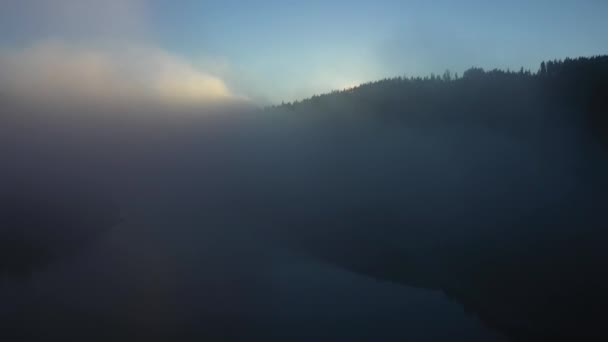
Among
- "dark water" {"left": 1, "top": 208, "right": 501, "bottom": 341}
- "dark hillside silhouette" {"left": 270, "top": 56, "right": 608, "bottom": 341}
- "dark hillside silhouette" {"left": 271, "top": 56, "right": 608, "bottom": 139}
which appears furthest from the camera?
"dark hillside silhouette" {"left": 271, "top": 56, "right": 608, "bottom": 139}

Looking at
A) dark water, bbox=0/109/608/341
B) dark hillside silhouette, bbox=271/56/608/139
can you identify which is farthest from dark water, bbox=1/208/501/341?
dark hillside silhouette, bbox=271/56/608/139

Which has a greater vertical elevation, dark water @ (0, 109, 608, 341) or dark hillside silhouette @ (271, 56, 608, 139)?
dark hillside silhouette @ (271, 56, 608, 139)

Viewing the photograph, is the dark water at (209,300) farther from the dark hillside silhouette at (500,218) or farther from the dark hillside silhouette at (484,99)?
the dark hillside silhouette at (484,99)

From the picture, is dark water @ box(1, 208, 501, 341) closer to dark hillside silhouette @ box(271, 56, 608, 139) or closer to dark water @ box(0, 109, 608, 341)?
dark water @ box(0, 109, 608, 341)

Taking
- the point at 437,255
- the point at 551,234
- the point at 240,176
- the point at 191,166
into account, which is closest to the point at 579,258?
the point at 551,234

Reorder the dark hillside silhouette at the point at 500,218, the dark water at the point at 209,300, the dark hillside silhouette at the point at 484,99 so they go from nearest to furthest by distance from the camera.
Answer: the dark water at the point at 209,300 < the dark hillside silhouette at the point at 500,218 < the dark hillside silhouette at the point at 484,99

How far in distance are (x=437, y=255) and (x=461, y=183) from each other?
6.69 meters

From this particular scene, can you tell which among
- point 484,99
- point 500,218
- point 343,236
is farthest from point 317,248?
point 484,99

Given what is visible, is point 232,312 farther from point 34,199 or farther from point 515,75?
point 515,75

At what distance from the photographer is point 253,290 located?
996cm

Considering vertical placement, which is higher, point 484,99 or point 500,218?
point 484,99

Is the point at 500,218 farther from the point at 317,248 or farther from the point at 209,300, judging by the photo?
the point at 209,300

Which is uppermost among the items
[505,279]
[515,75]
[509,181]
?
[515,75]

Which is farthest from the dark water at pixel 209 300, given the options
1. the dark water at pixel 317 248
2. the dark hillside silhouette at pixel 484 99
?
the dark hillside silhouette at pixel 484 99
